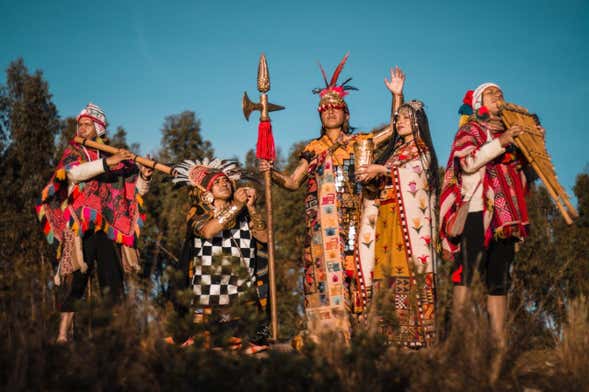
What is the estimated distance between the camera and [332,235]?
22.7ft

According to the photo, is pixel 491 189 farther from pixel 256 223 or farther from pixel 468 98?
pixel 256 223

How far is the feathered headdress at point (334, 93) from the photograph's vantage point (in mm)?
7402

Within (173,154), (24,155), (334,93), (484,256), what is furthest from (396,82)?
(173,154)

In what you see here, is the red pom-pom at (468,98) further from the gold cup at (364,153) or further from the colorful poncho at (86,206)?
the colorful poncho at (86,206)

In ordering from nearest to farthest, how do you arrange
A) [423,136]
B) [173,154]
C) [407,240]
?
[407,240]
[423,136]
[173,154]

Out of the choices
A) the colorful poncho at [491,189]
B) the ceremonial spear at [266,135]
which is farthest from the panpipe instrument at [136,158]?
the colorful poncho at [491,189]

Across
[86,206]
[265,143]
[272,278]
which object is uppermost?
[265,143]

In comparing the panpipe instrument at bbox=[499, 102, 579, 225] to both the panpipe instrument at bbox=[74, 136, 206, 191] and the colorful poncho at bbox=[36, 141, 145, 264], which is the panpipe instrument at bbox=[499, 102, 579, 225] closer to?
the panpipe instrument at bbox=[74, 136, 206, 191]

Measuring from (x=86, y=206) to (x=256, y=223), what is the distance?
177 cm

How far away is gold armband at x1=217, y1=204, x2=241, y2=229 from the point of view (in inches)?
274

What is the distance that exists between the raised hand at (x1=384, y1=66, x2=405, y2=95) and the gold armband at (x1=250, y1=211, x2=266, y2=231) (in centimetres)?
204

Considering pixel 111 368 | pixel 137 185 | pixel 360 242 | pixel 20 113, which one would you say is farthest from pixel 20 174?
pixel 111 368

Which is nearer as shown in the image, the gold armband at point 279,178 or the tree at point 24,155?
the gold armband at point 279,178

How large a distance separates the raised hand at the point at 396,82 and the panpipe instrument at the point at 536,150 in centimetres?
178
